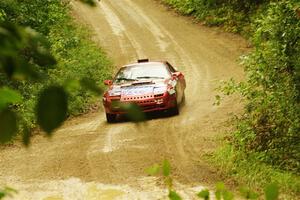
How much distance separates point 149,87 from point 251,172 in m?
5.65

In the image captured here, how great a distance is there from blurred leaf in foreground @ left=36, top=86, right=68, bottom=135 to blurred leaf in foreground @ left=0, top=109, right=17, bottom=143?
2.7 inches

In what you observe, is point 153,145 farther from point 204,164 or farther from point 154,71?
point 154,71

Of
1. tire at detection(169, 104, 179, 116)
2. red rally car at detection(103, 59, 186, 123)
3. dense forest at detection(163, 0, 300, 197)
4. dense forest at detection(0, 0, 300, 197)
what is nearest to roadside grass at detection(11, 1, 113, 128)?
dense forest at detection(0, 0, 300, 197)

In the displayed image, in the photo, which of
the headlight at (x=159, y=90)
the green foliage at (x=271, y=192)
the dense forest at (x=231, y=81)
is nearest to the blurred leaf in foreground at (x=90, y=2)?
the dense forest at (x=231, y=81)

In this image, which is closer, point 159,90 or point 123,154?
point 123,154

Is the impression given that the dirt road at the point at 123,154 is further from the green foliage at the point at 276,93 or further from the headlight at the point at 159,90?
the green foliage at the point at 276,93

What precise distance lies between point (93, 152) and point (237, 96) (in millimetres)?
6148

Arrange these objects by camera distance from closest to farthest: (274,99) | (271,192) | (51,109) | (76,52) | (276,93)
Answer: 1. (51,109)
2. (271,192)
3. (276,93)
4. (274,99)
5. (76,52)

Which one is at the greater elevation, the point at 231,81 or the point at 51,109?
the point at 51,109

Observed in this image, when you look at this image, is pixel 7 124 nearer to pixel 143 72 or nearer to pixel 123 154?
pixel 123 154

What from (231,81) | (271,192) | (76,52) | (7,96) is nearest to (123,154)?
(231,81)

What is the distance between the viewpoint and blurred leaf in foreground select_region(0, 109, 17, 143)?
996 mm

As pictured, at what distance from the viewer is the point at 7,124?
1003 mm

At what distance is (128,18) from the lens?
31.7 metres
